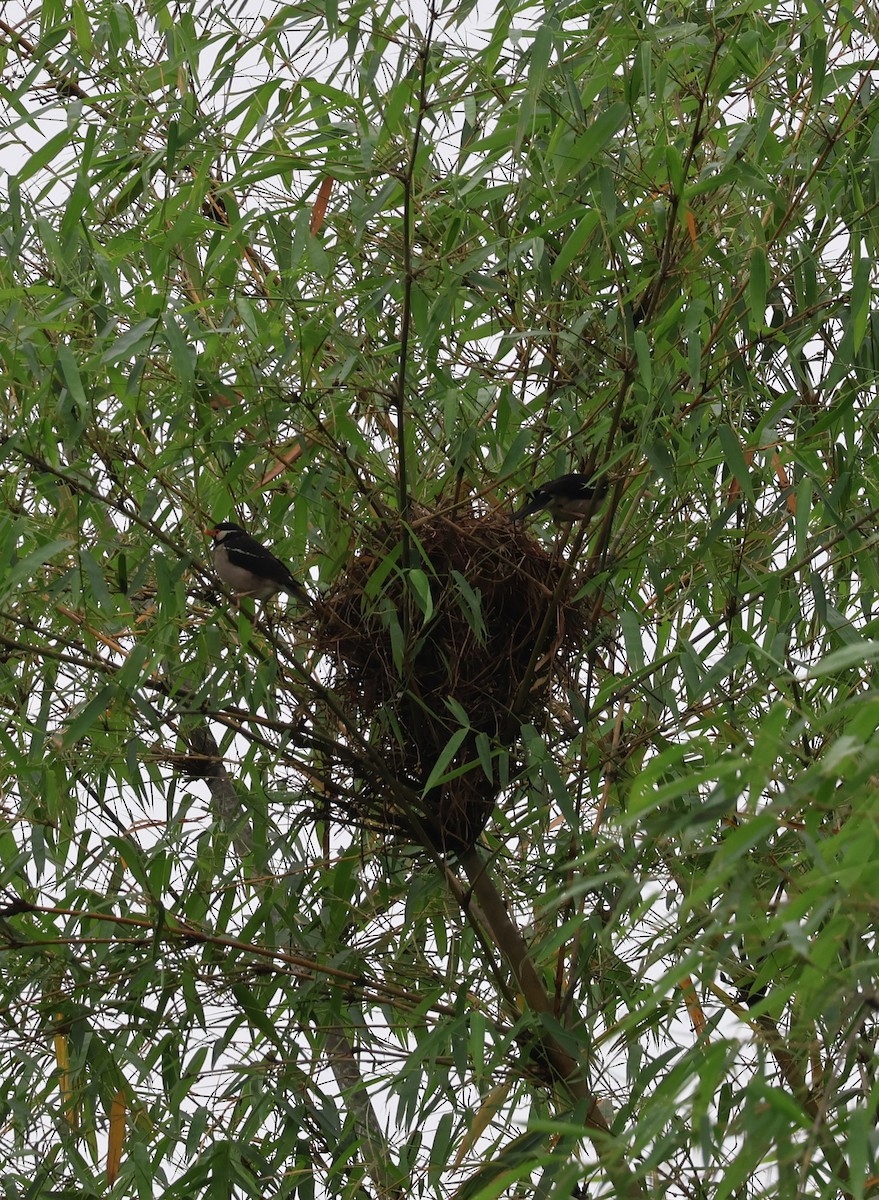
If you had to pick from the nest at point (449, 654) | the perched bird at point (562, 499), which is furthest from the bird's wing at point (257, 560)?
the perched bird at point (562, 499)

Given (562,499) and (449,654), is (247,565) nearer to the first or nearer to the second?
(449,654)

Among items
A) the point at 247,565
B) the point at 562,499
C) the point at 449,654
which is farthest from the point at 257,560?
the point at 562,499

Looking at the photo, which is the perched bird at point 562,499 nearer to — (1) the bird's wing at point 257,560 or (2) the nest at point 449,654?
(2) the nest at point 449,654

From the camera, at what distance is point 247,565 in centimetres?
340

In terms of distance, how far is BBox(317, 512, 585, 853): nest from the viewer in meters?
3.14

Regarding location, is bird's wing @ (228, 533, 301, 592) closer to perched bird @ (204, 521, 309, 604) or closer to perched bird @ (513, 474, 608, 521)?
perched bird @ (204, 521, 309, 604)

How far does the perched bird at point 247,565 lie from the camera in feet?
11.0

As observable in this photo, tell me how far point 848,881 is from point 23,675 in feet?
7.88

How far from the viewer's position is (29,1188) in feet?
9.95

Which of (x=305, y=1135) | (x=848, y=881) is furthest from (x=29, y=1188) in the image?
(x=848, y=881)

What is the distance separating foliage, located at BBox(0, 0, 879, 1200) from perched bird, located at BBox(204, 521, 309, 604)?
0.20 ft

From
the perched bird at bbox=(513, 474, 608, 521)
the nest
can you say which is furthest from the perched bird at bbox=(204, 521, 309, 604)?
the perched bird at bbox=(513, 474, 608, 521)

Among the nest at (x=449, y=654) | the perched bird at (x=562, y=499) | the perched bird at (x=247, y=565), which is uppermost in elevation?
the perched bird at (x=247, y=565)

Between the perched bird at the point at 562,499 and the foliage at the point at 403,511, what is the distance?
0.18 ft
